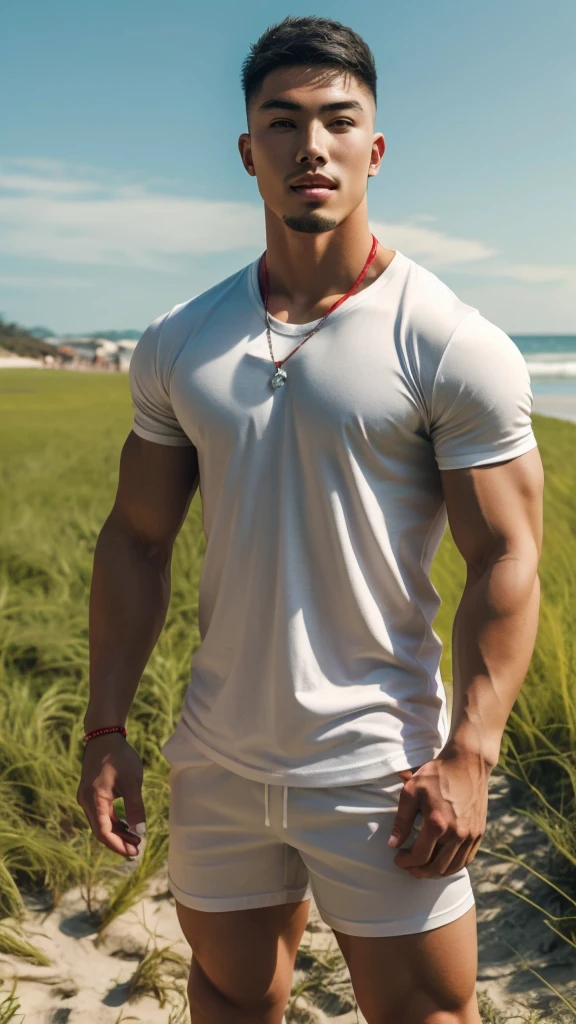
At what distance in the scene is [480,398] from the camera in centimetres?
119

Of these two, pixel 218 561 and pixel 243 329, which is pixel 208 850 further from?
pixel 243 329

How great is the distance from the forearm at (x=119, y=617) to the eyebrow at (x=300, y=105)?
0.66m

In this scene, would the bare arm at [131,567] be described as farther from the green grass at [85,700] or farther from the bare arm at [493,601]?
the green grass at [85,700]

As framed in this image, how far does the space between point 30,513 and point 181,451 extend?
12.3 feet

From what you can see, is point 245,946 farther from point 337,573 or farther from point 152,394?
point 152,394

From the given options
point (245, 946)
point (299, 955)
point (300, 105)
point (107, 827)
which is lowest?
point (299, 955)

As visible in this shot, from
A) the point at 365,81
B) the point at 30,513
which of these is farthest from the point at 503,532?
the point at 30,513

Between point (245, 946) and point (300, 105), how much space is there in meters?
1.18

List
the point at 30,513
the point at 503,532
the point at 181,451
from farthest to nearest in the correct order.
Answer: the point at 30,513 < the point at 181,451 < the point at 503,532

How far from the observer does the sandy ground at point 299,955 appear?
6.93 feet

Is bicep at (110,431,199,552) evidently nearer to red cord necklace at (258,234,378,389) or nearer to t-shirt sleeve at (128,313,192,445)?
t-shirt sleeve at (128,313,192,445)

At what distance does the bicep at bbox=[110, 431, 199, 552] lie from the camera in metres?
1.50

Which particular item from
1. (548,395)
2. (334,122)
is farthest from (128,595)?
(548,395)

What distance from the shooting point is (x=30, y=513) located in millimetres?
5055
